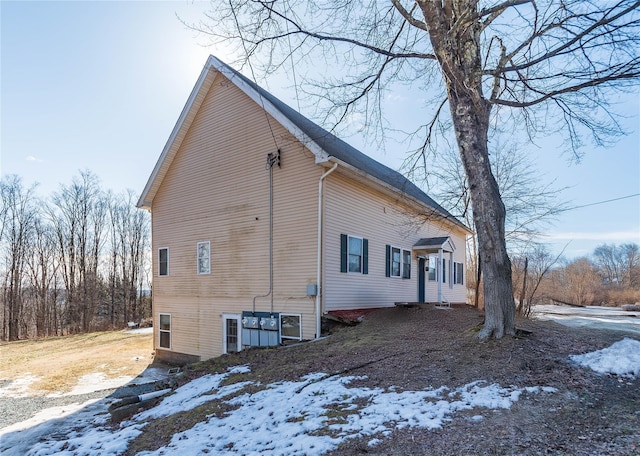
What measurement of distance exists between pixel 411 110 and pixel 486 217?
4373 millimetres

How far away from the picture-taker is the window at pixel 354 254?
10.5m

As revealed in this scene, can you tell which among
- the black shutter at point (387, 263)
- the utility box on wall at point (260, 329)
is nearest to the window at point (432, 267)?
the black shutter at point (387, 263)

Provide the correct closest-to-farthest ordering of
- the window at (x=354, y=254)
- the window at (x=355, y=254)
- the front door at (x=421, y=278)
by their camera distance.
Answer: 1. the window at (x=354, y=254)
2. the window at (x=355, y=254)
3. the front door at (x=421, y=278)

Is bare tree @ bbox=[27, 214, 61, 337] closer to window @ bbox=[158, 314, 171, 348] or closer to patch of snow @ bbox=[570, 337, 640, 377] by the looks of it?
window @ bbox=[158, 314, 171, 348]

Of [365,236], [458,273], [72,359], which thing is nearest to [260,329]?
[365,236]

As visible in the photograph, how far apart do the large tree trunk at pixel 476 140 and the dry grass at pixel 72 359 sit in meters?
10.6

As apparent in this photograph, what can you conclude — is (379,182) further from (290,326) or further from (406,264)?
(290,326)

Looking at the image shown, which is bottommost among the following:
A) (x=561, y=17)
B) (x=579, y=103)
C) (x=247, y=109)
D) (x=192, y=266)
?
(x=192, y=266)

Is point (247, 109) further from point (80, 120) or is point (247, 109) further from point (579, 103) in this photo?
point (579, 103)

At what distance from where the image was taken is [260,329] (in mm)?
10688

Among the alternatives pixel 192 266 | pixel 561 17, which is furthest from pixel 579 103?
pixel 192 266

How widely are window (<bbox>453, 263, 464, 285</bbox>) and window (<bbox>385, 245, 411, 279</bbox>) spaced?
523 cm

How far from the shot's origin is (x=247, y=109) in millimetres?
11570

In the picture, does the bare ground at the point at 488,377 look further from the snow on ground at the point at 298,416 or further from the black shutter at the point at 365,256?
the black shutter at the point at 365,256
